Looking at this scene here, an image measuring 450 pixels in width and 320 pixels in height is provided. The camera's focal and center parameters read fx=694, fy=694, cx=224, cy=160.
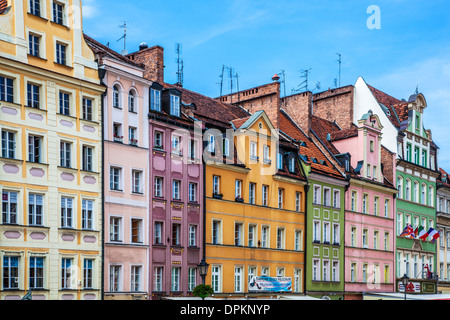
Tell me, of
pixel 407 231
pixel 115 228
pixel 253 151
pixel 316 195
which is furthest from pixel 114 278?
pixel 407 231

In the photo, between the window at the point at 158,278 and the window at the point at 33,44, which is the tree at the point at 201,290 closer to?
the window at the point at 158,278

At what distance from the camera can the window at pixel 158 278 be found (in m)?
35.8

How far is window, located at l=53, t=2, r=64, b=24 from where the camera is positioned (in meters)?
32.6

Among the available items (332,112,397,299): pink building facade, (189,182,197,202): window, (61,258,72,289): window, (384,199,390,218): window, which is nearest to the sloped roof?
(332,112,397,299): pink building facade

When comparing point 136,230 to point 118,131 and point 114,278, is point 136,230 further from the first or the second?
point 118,131

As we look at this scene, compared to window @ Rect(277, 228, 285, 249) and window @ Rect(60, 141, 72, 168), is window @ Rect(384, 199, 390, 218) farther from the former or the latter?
window @ Rect(60, 141, 72, 168)

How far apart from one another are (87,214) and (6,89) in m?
6.94

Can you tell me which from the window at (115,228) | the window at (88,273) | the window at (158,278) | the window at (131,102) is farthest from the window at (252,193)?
the window at (88,273)

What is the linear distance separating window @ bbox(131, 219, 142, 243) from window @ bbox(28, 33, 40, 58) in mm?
9685

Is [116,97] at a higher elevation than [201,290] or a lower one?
higher

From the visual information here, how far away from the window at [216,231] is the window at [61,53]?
13.1 meters

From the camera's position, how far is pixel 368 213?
54.0 meters

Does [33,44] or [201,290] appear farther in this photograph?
[201,290]
